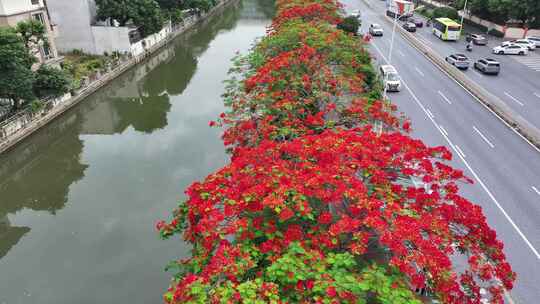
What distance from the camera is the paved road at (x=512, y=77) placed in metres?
34.7

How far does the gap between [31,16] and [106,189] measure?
21.4 m

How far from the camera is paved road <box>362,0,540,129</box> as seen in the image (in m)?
34.7

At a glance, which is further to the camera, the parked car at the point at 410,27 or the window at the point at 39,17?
the parked car at the point at 410,27

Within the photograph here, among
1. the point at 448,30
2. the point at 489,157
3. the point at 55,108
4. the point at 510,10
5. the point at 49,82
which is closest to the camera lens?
the point at 489,157

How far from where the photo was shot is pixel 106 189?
25.7 m

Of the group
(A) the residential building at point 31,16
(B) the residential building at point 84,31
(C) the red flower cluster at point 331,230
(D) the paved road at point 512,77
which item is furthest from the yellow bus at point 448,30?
(A) the residential building at point 31,16

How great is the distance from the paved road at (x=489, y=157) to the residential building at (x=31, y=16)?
109 feet

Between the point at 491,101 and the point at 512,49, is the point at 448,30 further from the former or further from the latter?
the point at 491,101

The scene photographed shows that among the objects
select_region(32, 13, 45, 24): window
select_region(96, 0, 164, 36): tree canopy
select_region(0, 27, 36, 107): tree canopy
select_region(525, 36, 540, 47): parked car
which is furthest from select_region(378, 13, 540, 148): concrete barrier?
select_region(32, 13, 45, 24): window

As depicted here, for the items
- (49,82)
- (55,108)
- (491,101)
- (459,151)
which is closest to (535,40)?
(491,101)

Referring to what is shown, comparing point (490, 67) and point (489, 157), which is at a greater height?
point (490, 67)

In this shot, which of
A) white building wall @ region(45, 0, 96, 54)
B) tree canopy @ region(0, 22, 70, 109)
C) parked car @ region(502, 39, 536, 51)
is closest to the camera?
tree canopy @ region(0, 22, 70, 109)

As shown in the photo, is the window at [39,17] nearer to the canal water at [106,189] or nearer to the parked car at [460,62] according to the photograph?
the canal water at [106,189]

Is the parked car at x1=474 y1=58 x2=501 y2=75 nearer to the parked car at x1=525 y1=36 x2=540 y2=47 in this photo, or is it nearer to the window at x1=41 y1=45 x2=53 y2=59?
the parked car at x1=525 y1=36 x2=540 y2=47
